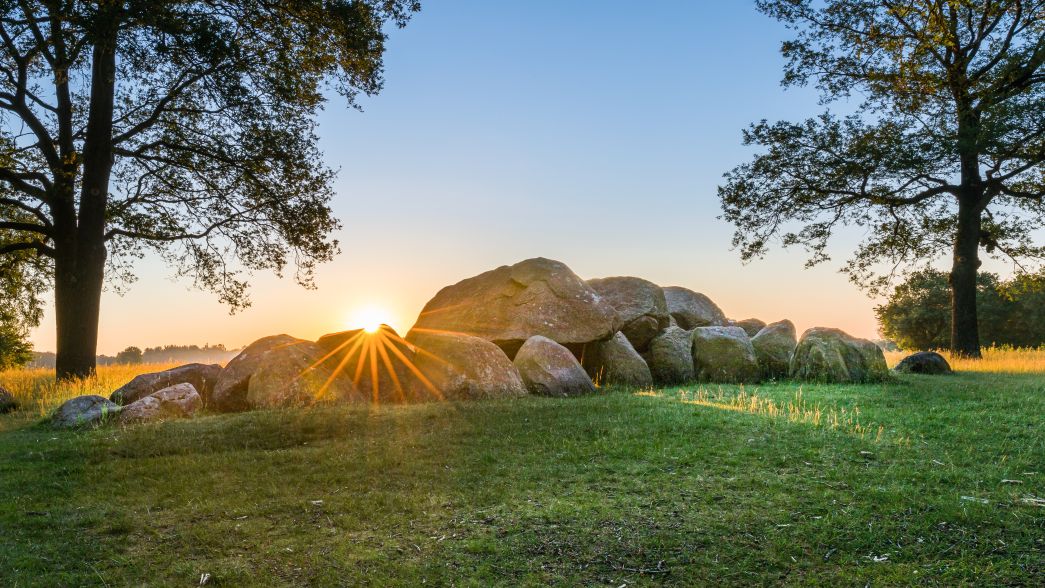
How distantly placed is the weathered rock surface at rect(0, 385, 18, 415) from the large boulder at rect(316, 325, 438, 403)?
666 centimetres

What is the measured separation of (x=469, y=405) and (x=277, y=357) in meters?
4.14

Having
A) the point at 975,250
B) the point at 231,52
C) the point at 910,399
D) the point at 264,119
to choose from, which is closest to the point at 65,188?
the point at 264,119

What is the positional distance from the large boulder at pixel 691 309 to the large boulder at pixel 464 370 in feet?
33.1

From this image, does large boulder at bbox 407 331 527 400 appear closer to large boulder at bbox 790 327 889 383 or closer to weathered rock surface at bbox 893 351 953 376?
large boulder at bbox 790 327 889 383

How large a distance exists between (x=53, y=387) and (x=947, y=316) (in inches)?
1442

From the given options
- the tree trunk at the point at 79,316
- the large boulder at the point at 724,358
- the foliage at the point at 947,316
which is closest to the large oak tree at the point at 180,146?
the tree trunk at the point at 79,316

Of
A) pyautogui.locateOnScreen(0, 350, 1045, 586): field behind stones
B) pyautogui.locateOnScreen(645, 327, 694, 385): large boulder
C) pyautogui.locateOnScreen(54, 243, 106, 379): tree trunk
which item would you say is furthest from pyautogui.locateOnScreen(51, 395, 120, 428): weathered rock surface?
pyautogui.locateOnScreen(645, 327, 694, 385): large boulder

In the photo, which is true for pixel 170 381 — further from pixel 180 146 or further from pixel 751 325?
pixel 751 325

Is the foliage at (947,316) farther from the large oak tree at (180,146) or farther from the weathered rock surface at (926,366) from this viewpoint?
the large oak tree at (180,146)

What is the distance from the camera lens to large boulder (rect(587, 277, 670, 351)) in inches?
710

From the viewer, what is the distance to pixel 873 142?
21.8m

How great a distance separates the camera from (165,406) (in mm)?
11930

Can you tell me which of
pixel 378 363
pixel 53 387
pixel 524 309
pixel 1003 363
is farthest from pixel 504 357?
pixel 1003 363

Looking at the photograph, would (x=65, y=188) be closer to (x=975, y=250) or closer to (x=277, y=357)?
(x=277, y=357)
